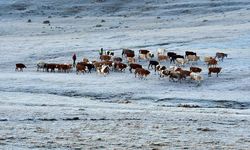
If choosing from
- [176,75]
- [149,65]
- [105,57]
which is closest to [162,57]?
[149,65]

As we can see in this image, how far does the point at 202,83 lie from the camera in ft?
92.0

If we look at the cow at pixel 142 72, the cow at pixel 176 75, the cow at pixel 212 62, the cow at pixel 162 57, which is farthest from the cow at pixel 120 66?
the cow at pixel 212 62

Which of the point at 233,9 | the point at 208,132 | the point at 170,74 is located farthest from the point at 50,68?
the point at 233,9

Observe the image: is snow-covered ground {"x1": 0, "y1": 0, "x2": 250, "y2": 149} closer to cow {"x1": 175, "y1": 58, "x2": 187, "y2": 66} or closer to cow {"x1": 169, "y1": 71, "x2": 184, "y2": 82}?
cow {"x1": 169, "y1": 71, "x2": 184, "y2": 82}

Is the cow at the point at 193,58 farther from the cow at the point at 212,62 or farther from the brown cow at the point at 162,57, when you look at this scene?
the brown cow at the point at 162,57

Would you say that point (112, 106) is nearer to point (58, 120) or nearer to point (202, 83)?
point (58, 120)

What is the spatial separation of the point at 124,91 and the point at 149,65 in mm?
6636

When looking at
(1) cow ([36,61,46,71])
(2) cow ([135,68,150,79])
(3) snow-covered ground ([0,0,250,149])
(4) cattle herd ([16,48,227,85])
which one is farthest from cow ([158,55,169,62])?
(1) cow ([36,61,46,71])

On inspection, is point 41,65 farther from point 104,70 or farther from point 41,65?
point 104,70

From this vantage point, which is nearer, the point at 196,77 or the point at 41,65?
the point at 196,77

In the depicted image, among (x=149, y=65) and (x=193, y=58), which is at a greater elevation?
(x=193, y=58)

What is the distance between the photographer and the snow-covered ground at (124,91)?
1619cm

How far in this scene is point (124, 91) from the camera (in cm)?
2616

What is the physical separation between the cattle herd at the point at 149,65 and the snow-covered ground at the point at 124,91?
47cm
